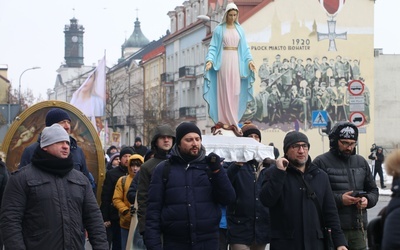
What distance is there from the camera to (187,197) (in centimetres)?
909

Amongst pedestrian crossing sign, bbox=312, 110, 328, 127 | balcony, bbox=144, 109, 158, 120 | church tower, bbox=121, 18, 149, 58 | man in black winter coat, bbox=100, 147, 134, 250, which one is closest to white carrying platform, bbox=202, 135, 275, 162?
man in black winter coat, bbox=100, 147, 134, 250

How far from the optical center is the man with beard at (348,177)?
33.4 ft

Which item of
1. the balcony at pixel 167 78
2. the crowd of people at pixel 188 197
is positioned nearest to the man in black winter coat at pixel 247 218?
the crowd of people at pixel 188 197

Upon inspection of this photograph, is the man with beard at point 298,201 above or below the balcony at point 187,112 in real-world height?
below

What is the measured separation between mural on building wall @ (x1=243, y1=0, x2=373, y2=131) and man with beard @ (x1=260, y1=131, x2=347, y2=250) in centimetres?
5805

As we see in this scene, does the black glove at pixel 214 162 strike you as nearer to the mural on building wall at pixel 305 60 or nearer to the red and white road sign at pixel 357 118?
the red and white road sign at pixel 357 118

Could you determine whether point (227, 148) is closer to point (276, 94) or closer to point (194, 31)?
point (276, 94)

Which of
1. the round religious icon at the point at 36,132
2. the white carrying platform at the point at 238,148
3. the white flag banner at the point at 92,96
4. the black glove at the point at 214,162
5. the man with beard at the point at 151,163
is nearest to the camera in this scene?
the black glove at the point at 214,162

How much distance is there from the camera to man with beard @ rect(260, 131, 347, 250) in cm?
919

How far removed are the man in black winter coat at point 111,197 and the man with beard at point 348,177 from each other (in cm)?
492

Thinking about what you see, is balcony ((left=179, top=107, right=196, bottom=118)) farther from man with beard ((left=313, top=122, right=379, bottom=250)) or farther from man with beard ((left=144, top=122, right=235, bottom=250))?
man with beard ((left=144, top=122, right=235, bottom=250))

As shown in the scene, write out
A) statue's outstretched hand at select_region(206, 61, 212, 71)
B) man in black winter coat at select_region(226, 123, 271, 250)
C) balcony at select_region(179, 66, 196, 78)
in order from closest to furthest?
man in black winter coat at select_region(226, 123, 271, 250) < statue's outstretched hand at select_region(206, 61, 212, 71) < balcony at select_region(179, 66, 196, 78)

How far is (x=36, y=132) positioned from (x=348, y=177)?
493 cm

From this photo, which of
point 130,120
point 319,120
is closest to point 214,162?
point 319,120
